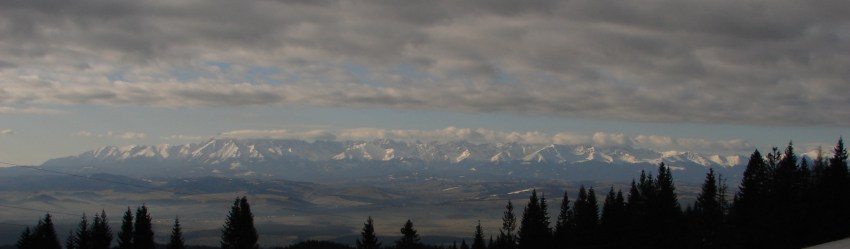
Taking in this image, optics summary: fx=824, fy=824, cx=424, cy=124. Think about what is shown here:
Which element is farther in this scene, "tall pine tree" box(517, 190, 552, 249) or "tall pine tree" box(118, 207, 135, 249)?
"tall pine tree" box(517, 190, 552, 249)

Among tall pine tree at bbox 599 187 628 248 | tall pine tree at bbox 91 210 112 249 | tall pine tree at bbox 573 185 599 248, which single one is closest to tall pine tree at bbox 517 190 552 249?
tall pine tree at bbox 573 185 599 248

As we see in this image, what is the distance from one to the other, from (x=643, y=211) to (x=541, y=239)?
2926 cm

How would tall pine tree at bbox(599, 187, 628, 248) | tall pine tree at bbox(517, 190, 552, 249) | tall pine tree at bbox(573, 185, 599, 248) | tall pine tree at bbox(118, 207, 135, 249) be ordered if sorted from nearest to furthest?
tall pine tree at bbox(118, 207, 135, 249) → tall pine tree at bbox(599, 187, 628, 248) → tall pine tree at bbox(573, 185, 599, 248) → tall pine tree at bbox(517, 190, 552, 249)

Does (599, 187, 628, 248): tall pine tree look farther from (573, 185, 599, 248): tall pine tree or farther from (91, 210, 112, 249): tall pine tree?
(91, 210, 112, 249): tall pine tree

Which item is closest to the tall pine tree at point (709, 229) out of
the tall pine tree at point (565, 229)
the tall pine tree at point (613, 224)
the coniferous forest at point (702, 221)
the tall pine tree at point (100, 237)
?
the coniferous forest at point (702, 221)

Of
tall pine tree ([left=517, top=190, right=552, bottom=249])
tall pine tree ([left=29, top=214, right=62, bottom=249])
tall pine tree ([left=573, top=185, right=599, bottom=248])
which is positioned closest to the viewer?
tall pine tree ([left=29, top=214, right=62, bottom=249])

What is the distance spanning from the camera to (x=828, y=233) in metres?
78.2

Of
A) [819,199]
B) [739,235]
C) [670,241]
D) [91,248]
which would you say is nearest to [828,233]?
[819,199]

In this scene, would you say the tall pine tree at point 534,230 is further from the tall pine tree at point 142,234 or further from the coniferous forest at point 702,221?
the tall pine tree at point 142,234

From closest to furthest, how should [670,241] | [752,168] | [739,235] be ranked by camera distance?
[739,235]
[670,241]
[752,168]

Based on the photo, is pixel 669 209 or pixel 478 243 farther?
pixel 478 243

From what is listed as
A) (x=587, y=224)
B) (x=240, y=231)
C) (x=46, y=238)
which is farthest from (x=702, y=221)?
(x=46, y=238)

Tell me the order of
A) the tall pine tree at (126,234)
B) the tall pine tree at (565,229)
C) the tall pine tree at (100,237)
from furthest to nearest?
the tall pine tree at (565,229) → the tall pine tree at (100,237) → the tall pine tree at (126,234)

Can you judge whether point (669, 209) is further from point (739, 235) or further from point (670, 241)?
point (739, 235)
